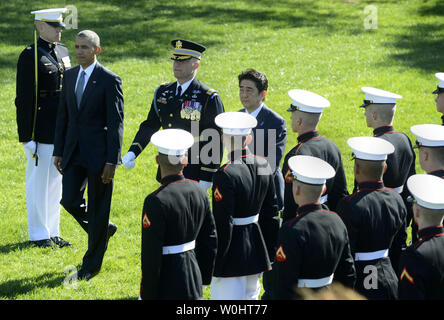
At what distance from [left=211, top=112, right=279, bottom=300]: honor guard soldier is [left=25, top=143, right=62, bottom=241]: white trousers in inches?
118

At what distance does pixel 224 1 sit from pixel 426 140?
17.4m

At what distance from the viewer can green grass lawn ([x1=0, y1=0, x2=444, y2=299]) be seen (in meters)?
8.05

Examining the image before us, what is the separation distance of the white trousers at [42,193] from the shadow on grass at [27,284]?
94 cm

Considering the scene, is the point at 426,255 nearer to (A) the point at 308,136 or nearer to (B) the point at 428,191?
(B) the point at 428,191

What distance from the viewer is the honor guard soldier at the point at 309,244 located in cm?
495

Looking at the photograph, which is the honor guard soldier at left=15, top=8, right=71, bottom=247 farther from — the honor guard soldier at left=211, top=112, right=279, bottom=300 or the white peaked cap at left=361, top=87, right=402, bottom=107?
the white peaked cap at left=361, top=87, right=402, bottom=107

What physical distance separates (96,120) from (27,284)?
2.04m

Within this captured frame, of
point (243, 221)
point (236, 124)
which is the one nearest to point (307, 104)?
point (236, 124)

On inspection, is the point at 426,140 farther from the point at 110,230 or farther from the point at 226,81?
the point at 226,81

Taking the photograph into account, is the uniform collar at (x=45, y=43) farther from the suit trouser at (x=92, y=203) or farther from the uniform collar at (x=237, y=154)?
the uniform collar at (x=237, y=154)

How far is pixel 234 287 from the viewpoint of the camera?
6.26 m

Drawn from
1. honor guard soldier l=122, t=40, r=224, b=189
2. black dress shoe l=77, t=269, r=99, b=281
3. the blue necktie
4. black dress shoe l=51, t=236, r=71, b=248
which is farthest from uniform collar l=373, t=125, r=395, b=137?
black dress shoe l=51, t=236, r=71, b=248

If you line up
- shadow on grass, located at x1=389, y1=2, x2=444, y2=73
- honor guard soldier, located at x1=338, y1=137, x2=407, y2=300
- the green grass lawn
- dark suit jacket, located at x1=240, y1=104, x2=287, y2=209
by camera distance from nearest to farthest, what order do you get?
honor guard soldier, located at x1=338, y1=137, x2=407, y2=300, dark suit jacket, located at x1=240, y1=104, x2=287, y2=209, the green grass lawn, shadow on grass, located at x1=389, y1=2, x2=444, y2=73

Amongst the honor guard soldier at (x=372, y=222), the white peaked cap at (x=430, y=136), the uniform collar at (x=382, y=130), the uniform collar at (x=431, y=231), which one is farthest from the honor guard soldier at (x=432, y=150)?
the uniform collar at (x=431, y=231)
